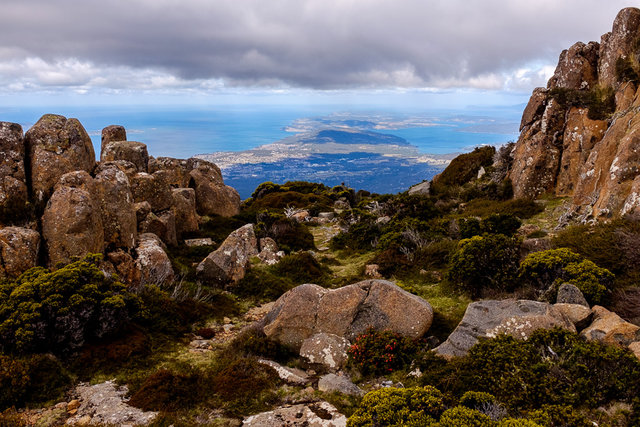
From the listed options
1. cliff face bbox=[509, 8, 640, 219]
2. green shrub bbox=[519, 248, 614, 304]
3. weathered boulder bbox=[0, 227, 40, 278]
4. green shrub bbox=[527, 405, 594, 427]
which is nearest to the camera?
green shrub bbox=[527, 405, 594, 427]

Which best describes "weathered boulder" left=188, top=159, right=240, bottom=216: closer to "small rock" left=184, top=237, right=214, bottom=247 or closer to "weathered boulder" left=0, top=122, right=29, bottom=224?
"small rock" left=184, top=237, right=214, bottom=247

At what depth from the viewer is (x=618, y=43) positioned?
21375mm

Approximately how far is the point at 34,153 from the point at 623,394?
58.3 ft

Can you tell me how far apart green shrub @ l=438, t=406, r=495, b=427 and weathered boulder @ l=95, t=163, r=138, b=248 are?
11797 mm

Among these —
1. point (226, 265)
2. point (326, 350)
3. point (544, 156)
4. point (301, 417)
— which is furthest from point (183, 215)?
point (544, 156)

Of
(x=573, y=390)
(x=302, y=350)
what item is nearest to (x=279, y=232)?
(x=302, y=350)

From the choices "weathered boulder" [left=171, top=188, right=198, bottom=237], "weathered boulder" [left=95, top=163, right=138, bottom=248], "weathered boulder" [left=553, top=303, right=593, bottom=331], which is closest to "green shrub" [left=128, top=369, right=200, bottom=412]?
"weathered boulder" [left=95, top=163, right=138, bottom=248]

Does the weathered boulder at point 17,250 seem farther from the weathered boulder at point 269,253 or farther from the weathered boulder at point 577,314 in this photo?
the weathered boulder at point 577,314

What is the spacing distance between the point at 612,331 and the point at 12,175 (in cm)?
1755

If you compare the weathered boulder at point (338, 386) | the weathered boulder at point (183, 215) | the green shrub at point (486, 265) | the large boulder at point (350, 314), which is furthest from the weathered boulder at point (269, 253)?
the weathered boulder at point (338, 386)

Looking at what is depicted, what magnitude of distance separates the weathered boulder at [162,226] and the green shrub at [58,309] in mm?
7054

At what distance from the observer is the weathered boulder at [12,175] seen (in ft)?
38.1

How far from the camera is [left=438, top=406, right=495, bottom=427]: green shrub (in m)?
5.09

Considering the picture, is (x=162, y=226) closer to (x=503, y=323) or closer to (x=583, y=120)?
(x=503, y=323)
